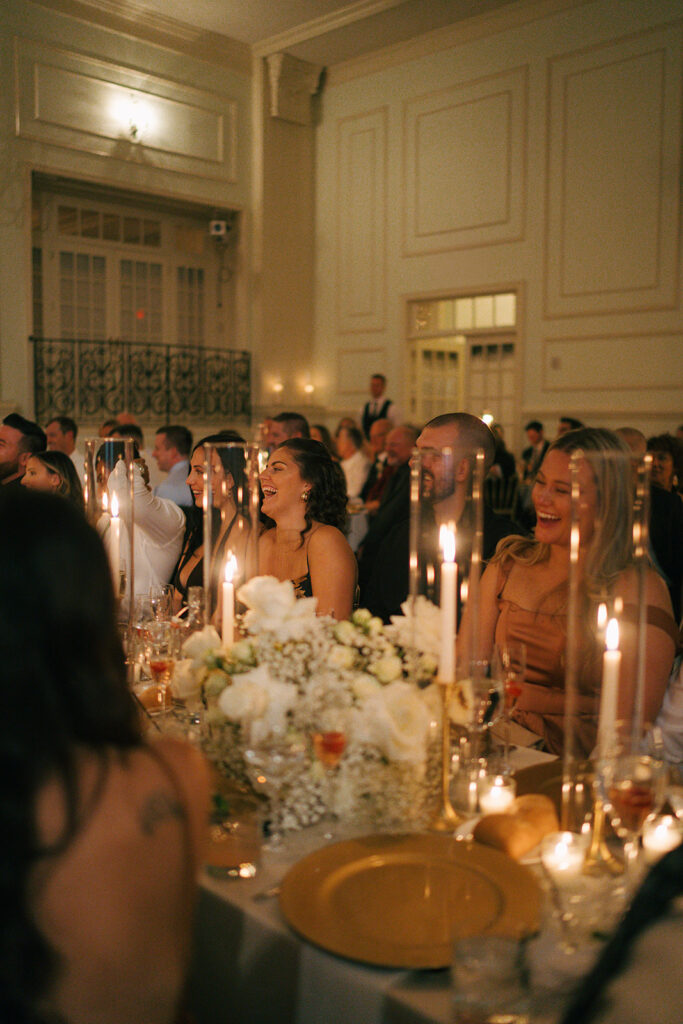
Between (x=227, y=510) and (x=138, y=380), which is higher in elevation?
(x=138, y=380)

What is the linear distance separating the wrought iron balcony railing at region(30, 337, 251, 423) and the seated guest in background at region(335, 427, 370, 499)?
9.77 ft

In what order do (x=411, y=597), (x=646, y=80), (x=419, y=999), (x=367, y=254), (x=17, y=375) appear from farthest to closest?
(x=367, y=254) → (x=17, y=375) → (x=646, y=80) → (x=411, y=597) → (x=419, y=999)

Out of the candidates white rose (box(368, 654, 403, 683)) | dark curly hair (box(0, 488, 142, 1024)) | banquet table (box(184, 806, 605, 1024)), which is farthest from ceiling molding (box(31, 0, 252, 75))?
banquet table (box(184, 806, 605, 1024))

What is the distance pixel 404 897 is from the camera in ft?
3.88

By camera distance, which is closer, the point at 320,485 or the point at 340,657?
the point at 340,657

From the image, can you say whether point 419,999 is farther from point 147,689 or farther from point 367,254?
point 367,254

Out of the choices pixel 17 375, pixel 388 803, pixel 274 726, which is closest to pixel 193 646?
pixel 274 726

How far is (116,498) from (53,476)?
1481 mm

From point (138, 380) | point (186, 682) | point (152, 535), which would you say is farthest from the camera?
point (138, 380)

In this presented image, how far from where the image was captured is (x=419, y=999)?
1.00 m

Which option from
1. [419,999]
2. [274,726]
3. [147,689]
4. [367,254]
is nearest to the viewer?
[419,999]

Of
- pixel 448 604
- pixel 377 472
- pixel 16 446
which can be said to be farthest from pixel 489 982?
pixel 377 472

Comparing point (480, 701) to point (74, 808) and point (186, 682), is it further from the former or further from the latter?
point (74, 808)

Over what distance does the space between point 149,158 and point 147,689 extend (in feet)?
31.6
